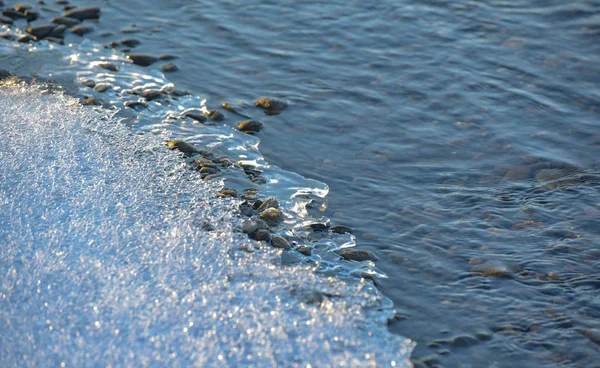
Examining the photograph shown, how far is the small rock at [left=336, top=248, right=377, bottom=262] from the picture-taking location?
3.70 meters

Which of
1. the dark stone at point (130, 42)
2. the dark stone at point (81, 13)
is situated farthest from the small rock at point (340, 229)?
the dark stone at point (81, 13)

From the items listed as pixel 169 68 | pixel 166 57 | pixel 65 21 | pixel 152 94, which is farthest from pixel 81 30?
pixel 152 94

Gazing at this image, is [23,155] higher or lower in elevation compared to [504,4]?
lower

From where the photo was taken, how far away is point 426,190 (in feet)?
14.1

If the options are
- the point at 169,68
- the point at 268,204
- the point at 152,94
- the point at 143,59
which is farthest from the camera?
the point at 143,59

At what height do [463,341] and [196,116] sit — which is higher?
[196,116]

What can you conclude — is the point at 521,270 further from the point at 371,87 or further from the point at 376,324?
the point at 371,87

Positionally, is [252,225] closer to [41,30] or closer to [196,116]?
[196,116]

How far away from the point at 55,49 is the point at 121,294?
11.3 ft

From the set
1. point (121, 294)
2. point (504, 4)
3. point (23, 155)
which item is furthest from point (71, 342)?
point (504, 4)

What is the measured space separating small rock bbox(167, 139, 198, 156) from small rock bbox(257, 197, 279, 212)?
764mm

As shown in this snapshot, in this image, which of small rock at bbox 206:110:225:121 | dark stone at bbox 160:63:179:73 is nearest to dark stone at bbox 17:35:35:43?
dark stone at bbox 160:63:179:73

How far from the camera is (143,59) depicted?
5871 mm

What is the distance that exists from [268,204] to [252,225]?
30 cm
